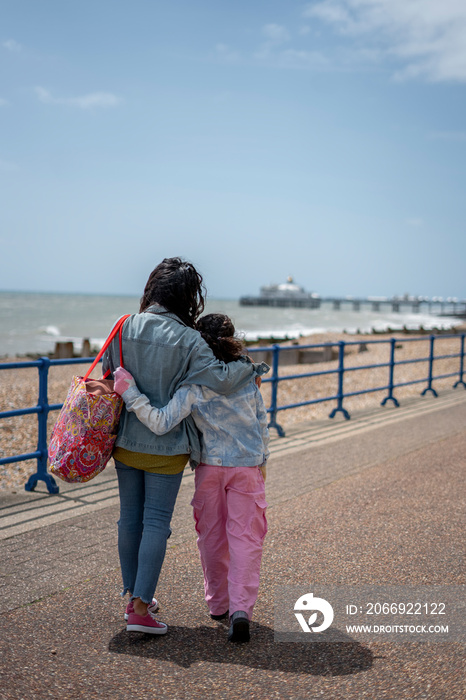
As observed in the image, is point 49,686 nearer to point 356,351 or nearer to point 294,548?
point 294,548

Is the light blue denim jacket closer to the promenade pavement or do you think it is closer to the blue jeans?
the blue jeans

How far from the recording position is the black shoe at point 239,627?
2.92 m

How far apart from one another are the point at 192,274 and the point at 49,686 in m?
1.72

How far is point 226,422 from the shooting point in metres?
3.04

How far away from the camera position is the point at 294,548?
414cm

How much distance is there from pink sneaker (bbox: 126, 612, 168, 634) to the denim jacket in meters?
0.70

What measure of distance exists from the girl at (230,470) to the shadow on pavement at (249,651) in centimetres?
10

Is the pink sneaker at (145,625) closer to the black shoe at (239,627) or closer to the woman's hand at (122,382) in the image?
the black shoe at (239,627)

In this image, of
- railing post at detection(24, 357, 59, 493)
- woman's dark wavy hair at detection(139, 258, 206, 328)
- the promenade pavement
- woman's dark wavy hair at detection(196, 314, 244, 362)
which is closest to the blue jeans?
the promenade pavement

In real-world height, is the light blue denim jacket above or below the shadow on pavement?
above

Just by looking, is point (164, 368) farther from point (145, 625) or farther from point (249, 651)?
point (249, 651)

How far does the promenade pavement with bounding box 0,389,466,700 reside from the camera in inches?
103

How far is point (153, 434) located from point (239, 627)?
34.9 inches

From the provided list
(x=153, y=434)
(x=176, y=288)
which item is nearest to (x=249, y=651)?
(x=153, y=434)
